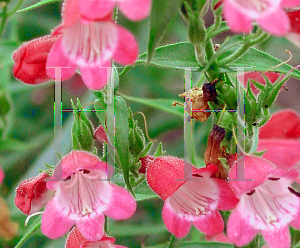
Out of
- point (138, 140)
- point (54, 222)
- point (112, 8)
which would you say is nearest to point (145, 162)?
point (138, 140)

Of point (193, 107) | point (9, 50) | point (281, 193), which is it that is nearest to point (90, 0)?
point (193, 107)

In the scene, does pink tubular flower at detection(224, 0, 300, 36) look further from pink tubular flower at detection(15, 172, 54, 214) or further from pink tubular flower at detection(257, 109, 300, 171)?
pink tubular flower at detection(15, 172, 54, 214)

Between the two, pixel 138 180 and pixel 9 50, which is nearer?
pixel 138 180

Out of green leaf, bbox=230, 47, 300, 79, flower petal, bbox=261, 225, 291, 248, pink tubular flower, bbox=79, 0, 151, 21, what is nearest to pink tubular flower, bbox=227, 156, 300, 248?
flower petal, bbox=261, 225, 291, 248

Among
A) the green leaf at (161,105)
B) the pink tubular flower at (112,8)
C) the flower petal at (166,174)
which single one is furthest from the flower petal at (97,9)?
the green leaf at (161,105)

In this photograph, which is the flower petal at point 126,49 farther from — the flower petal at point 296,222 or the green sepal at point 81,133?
the flower petal at point 296,222

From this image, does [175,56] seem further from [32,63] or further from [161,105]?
[161,105]

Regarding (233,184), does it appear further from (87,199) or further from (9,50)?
(9,50)

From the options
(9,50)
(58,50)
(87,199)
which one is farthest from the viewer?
(9,50)

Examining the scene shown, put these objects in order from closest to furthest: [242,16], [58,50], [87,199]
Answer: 1. [242,16]
2. [58,50]
3. [87,199]
